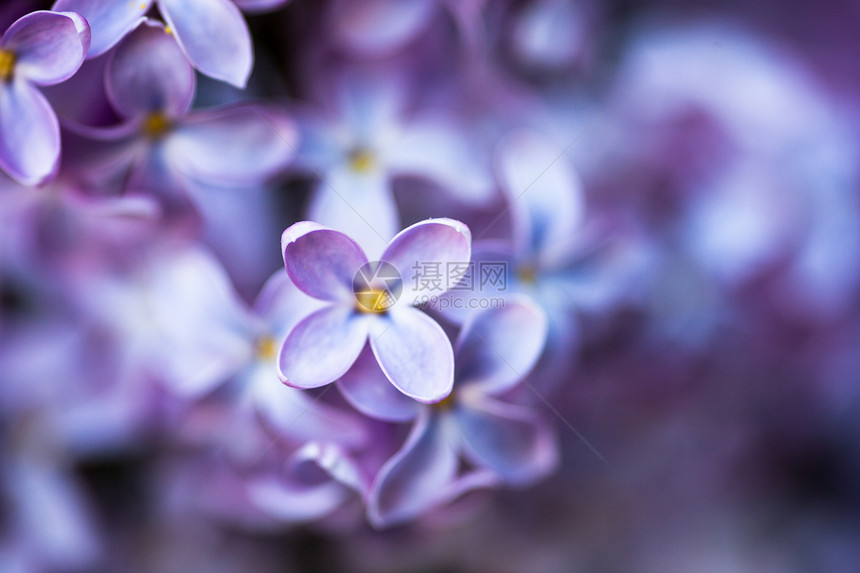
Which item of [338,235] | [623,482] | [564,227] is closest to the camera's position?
[338,235]

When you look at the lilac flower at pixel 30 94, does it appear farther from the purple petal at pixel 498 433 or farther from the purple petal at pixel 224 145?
the purple petal at pixel 498 433

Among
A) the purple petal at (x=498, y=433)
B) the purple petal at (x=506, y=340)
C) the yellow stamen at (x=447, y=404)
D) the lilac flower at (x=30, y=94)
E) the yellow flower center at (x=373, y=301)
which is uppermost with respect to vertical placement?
the lilac flower at (x=30, y=94)

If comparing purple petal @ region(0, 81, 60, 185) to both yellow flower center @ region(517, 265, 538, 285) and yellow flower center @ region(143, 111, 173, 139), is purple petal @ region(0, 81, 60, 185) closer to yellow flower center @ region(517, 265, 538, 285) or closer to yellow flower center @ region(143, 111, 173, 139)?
yellow flower center @ region(143, 111, 173, 139)

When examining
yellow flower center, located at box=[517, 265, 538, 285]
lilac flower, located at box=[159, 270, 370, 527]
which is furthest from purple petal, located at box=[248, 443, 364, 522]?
yellow flower center, located at box=[517, 265, 538, 285]

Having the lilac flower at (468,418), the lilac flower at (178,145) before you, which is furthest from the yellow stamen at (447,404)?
the lilac flower at (178,145)

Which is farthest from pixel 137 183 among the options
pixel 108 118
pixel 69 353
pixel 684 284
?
pixel 684 284

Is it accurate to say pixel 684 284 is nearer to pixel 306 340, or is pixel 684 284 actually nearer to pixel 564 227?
pixel 564 227
